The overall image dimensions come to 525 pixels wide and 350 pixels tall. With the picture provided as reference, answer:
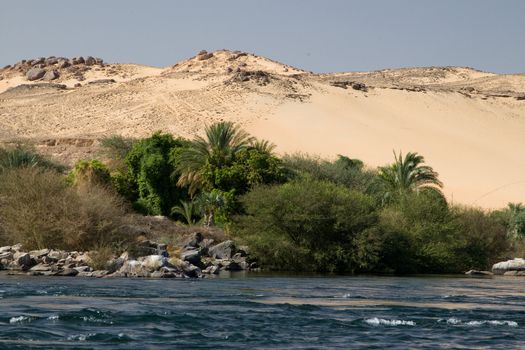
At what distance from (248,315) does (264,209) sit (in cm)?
2259

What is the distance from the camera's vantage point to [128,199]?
189ft

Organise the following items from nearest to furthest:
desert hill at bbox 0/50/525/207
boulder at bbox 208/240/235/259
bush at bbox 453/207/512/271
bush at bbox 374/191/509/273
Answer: boulder at bbox 208/240/235/259 → bush at bbox 374/191/509/273 → bush at bbox 453/207/512/271 → desert hill at bbox 0/50/525/207

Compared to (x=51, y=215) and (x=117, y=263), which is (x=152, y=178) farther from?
(x=117, y=263)

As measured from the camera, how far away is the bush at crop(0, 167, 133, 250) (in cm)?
4097

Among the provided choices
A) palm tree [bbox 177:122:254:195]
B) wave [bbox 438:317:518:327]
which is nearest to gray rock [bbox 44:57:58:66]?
palm tree [bbox 177:122:254:195]

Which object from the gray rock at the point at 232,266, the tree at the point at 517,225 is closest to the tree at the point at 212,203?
the gray rock at the point at 232,266

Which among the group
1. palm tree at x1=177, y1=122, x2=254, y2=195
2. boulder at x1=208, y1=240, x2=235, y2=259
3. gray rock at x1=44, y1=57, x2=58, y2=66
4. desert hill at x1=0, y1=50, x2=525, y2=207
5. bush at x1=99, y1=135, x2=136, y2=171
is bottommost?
boulder at x1=208, y1=240, x2=235, y2=259

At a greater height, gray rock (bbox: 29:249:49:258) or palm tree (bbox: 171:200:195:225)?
palm tree (bbox: 171:200:195:225)

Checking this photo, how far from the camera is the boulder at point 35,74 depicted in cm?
12755

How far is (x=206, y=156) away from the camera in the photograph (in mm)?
55000

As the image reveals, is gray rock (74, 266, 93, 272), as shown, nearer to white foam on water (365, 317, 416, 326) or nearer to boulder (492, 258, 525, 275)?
white foam on water (365, 317, 416, 326)

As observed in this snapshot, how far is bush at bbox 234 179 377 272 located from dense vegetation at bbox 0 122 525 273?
54 millimetres

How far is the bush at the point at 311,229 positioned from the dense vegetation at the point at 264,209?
5 cm

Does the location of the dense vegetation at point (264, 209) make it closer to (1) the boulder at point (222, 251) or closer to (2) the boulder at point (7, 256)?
(1) the boulder at point (222, 251)
